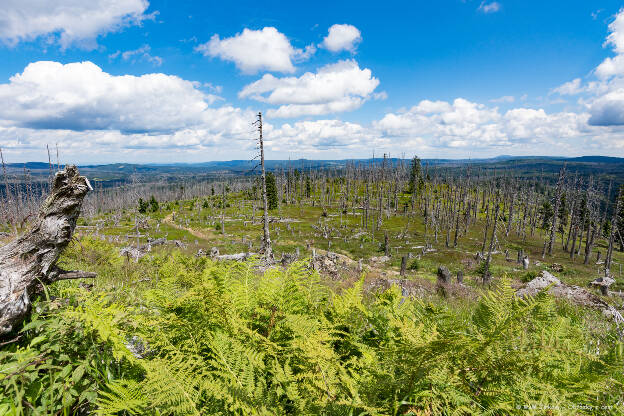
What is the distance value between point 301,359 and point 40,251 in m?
2.71

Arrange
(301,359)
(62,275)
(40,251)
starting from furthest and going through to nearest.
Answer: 1. (62,275)
2. (40,251)
3. (301,359)

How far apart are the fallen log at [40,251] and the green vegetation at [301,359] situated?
178 mm

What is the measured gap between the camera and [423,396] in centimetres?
129

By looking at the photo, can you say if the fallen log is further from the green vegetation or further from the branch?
the green vegetation

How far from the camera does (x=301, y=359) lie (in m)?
1.63

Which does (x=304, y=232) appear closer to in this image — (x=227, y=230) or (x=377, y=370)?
(x=227, y=230)

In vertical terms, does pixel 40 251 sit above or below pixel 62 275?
above

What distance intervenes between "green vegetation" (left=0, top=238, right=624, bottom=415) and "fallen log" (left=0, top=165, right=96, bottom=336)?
7.0 inches

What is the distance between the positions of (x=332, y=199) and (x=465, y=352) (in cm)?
11854

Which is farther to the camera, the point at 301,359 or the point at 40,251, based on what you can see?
the point at 40,251

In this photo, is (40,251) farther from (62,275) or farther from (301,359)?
(301,359)

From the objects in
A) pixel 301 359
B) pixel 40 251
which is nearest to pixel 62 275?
pixel 40 251

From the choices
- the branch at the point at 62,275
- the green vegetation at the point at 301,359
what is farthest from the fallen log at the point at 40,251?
the green vegetation at the point at 301,359

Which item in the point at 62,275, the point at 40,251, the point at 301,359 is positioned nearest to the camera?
the point at 301,359
